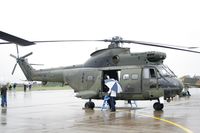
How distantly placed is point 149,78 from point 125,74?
1342 millimetres

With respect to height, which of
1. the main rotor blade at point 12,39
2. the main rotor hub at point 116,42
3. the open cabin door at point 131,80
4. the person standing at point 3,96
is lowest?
the person standing at point 3,96

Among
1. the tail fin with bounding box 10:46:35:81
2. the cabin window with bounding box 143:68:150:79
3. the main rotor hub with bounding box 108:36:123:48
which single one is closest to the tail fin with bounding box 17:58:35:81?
the tail fin with bounding box 10:46:35:81

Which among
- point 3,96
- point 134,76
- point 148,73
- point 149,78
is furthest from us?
point 3,96

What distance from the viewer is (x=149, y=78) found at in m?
18.7

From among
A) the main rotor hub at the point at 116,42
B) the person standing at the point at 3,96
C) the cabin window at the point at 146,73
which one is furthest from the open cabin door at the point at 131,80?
the person standing at the point at 3,96

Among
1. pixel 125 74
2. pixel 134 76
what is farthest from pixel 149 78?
pixel 125 74

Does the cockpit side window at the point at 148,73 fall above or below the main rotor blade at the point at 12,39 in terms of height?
below

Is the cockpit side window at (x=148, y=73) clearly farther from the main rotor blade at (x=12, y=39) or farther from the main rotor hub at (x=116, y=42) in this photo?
the main rotor blade at (x=12, y=39)

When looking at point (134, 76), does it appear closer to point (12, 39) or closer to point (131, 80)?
point (131, 80)

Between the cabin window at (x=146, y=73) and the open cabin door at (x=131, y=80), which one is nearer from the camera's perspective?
the cabin window at (x=146, y=73)

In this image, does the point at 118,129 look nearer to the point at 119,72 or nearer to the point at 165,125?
the point at 165,125

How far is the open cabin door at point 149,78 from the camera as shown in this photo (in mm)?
18531

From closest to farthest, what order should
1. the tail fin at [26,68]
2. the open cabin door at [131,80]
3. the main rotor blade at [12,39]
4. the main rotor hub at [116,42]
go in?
the main rotor blade at [12,39], the open cabin door at [131,80], the main rotor hub at [116,42], the tail fin at [26,68]

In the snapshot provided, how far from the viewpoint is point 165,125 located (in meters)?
12.4
